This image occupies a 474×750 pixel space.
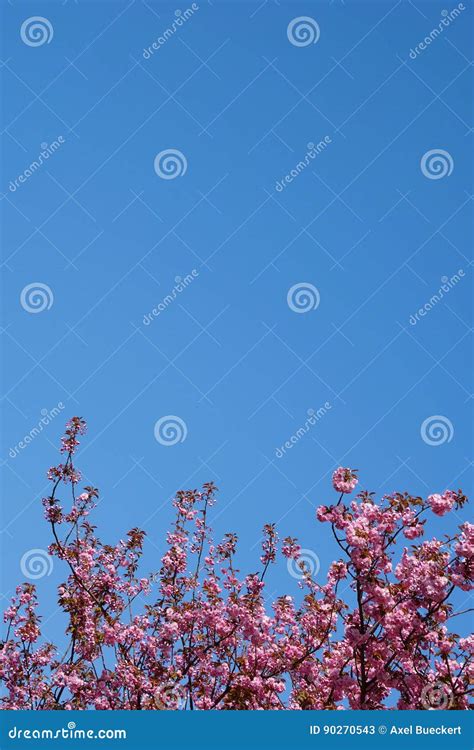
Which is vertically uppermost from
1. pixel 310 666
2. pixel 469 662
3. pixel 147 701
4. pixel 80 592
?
pixel 469 662

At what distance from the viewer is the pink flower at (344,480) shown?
31.3ft

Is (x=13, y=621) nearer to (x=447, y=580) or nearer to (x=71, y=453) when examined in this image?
(x=71, y=453)

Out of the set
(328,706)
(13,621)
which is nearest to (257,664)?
(328,706)

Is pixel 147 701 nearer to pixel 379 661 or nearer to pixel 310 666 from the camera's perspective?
pixel 310 666

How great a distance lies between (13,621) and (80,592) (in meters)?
1.32

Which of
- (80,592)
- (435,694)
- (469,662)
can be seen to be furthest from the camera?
(80,592)

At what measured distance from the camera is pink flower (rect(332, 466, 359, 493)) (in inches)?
376

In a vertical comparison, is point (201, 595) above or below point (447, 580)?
below

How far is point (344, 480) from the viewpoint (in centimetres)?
958

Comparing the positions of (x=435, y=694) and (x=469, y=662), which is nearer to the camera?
(x=435, y=694)

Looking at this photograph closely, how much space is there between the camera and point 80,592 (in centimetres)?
1157

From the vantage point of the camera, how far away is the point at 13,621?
12.0m

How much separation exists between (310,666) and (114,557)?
347 cm

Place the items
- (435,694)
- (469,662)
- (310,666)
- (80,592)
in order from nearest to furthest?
(435,694) < (469,662) < (310,666) < (80,592)
